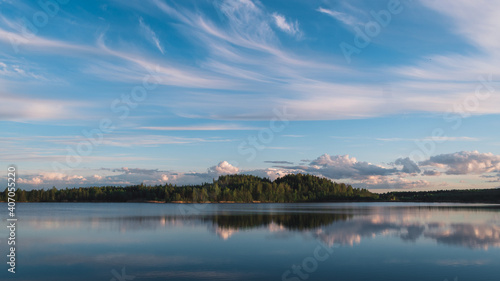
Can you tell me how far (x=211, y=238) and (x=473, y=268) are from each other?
32586 mm

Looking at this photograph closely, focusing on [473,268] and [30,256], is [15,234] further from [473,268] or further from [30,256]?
[473,268]

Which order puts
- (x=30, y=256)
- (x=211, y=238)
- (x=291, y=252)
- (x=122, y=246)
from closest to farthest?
(x=30, y=256)
(x=291, y=252)
(x=122, y=246)
(x=211, y=238)

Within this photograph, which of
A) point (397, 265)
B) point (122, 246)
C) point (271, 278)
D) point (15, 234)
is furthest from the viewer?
point (15, 234)

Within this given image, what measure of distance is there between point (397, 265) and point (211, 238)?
2724 centimetres

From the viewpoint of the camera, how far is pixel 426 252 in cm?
4516

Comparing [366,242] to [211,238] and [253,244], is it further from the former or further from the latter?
[211,238]

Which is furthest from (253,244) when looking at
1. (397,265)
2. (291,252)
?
(397,265)

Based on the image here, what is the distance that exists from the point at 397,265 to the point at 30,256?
117 feet

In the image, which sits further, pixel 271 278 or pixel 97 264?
pixel 97 264

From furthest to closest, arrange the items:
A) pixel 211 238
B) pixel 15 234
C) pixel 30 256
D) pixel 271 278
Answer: pixel 15 234
pixel 211 238
pixel 30 256
pixel 271 278

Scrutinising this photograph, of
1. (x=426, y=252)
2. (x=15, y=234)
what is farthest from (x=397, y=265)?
(x=15, y=234)

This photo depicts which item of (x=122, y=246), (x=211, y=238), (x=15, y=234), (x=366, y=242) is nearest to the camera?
(x=122, y=246)

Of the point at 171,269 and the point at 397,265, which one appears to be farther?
the point at 397,265

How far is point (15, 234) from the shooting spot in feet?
202
